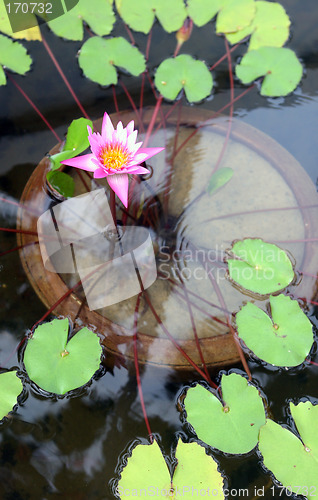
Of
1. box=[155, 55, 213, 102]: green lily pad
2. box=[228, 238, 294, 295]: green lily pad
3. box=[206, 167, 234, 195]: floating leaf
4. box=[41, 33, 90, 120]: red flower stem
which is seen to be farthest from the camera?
box=[41, 33, 90, 120]: red flower stem

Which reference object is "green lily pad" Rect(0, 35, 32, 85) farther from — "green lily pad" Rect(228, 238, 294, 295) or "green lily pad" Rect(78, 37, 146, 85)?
"green lily pad" Rect(228, 238, 294, 295)

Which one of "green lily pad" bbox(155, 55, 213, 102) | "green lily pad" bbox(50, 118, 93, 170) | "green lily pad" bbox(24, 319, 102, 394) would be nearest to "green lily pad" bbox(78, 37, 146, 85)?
"green lily pad" bbox(155, 55, 213, 102)

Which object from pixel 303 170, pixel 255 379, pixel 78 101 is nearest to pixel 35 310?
pixel 255 379

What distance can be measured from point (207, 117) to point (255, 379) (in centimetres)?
151

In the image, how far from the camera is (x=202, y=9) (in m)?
2.70

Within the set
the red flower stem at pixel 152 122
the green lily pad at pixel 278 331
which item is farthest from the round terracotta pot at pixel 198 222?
the green lily pad at pixel 278 331

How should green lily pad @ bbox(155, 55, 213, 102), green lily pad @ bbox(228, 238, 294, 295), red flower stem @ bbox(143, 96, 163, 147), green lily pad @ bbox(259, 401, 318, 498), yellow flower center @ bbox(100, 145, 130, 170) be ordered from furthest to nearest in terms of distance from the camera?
1. green lily pad @ bbox(155, 55, 213, 102)
2. red flower stem @ bbox(143, 96, 163, 147)
3. green lily pad @ bbox(228, 238, 294, 295)
4. yellow flower center @ bbox(100, 145, 130, 170)
5. green lily pad @ bbox(259, 401, 318, 498)

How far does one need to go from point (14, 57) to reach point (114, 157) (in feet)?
4.44

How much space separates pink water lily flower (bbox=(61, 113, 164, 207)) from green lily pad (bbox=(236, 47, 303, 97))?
4.02ft

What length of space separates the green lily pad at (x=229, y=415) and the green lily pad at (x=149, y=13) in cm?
222

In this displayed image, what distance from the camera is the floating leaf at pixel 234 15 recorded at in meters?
2.68

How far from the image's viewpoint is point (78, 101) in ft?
8.52

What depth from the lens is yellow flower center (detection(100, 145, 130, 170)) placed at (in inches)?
65.9

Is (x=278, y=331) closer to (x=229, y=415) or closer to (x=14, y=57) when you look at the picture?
(x=229, y=415)
